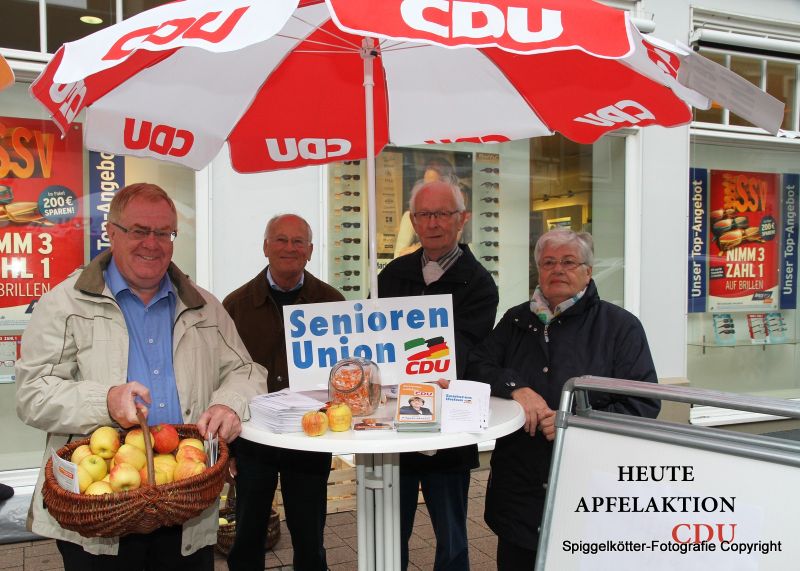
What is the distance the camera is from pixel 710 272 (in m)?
7.25

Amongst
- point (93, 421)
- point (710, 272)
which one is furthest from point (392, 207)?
point (93, 421)

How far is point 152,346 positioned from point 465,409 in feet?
3.83

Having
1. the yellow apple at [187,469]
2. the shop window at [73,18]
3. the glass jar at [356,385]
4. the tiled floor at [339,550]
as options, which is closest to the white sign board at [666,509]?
the glass jar at [356,385]

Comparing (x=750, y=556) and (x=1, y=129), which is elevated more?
(x=1, y=129)

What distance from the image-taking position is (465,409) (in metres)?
2.14

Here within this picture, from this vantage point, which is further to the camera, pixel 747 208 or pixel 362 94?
pixel 747 208

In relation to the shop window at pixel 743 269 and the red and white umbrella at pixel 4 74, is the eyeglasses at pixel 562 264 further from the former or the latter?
the shop window at pixel 743 269

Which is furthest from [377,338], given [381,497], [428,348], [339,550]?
[339,550]

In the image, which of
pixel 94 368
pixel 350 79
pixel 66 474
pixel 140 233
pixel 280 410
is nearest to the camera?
pixel 66 474

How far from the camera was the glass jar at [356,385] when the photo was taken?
7.74 ft

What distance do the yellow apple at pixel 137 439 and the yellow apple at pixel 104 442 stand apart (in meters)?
0.04

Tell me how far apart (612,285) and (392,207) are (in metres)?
2.40

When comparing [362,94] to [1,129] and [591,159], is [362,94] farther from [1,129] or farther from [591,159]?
[591,159]

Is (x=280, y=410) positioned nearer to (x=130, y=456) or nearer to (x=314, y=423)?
(x=314, y=423)
